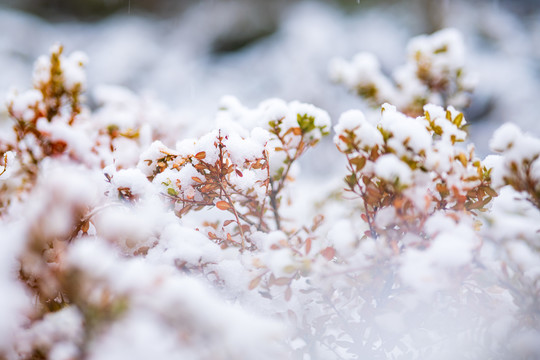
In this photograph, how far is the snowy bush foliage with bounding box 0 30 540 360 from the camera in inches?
17.8

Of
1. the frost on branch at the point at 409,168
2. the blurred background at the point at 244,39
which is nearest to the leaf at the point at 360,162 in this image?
the frost on branch at the point at 409,168

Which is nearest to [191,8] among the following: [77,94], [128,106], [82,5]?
[82,5]

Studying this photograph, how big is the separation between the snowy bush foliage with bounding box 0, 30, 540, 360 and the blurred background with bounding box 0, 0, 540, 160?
3101mm

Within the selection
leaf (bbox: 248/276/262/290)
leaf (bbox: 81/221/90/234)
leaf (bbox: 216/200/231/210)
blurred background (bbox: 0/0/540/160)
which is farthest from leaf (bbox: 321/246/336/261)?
blurred background (bbox: 0/0/540/160)

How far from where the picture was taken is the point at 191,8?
5.23m

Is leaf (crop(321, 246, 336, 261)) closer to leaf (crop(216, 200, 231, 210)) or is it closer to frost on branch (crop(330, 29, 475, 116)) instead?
leaf (crop(216, 200, 231, 210))

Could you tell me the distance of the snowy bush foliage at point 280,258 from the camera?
1.48 feet

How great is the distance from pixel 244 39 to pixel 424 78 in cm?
358

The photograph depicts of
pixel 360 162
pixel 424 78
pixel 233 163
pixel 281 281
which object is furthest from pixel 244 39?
pixel 281 281

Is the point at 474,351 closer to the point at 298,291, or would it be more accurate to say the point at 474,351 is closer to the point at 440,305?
the point at 440,305

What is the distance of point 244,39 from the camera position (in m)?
4.79

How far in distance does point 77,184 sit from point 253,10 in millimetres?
4913

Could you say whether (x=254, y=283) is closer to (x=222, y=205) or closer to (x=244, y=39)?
(x=222, y=205)

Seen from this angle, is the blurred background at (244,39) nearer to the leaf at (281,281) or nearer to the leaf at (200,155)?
the leaf at (200,155)
